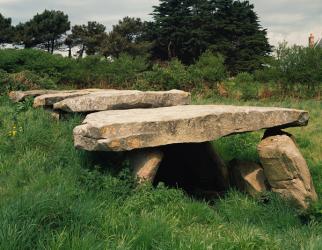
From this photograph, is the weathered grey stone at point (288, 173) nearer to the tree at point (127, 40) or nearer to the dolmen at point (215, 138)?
the dolmen at point (215, 138)

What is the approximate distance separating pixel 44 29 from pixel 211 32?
11.9 m

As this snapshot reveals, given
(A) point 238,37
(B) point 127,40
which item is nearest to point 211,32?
(A) point 238,37

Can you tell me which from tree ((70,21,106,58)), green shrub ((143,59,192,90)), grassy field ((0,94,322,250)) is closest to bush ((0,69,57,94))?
green shrub ((143,59,192,90))

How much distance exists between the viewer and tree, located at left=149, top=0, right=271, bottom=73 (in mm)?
32897

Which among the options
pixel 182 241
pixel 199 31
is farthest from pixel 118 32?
pixel 182 241

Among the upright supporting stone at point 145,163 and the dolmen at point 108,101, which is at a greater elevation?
the dolmen at point 108,101

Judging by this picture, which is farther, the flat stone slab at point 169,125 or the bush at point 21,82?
the bush at point 21,82

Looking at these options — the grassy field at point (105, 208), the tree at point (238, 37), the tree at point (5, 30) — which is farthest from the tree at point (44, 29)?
the grassy field at point (105, 208)

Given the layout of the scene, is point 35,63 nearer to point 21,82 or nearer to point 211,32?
point 21,82

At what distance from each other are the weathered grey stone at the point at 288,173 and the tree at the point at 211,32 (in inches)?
1013

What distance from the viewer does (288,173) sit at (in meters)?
6.68

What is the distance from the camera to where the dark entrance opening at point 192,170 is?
8102 mm

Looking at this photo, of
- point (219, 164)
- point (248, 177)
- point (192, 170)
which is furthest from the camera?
point (192, 170)

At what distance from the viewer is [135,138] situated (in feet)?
20.6
